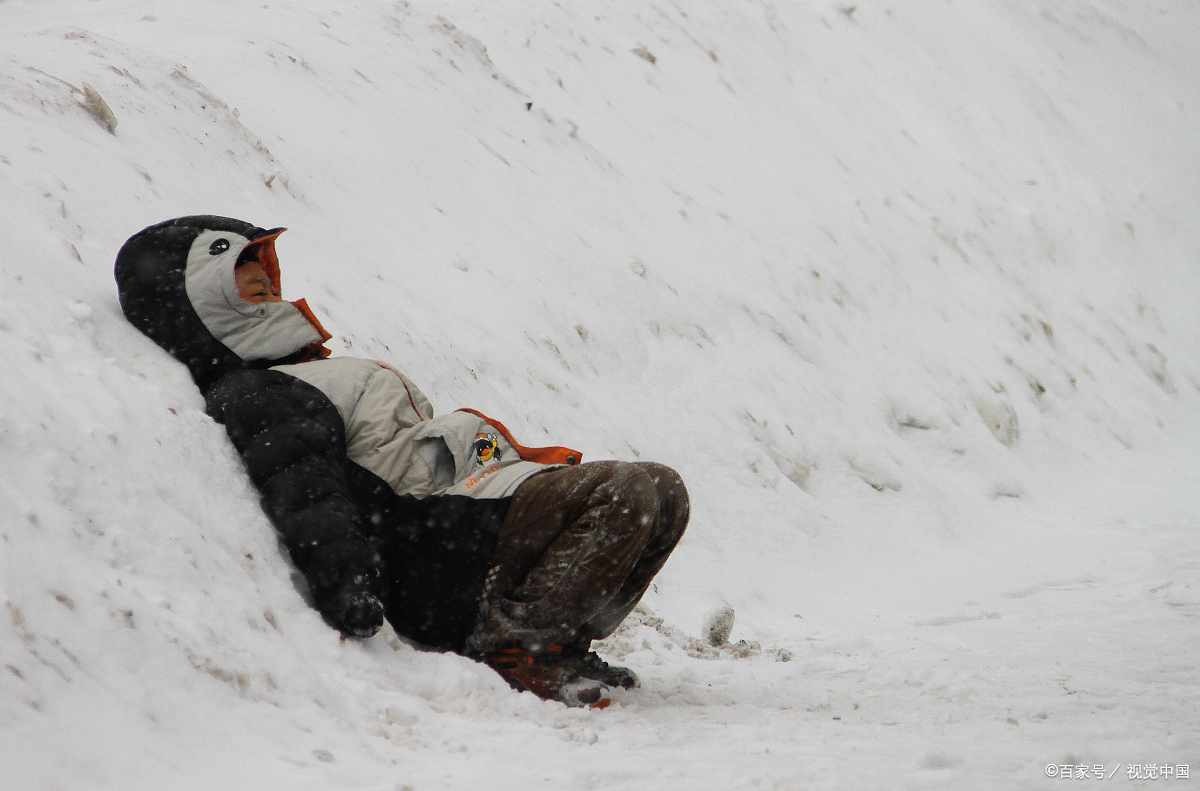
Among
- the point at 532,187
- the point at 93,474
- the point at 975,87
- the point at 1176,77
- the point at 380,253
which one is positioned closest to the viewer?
the point at 93,474

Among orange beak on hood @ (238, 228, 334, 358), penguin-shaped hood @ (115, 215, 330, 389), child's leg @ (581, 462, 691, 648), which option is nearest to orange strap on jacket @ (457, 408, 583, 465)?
child's leg @ (581, 462, 691, 648)

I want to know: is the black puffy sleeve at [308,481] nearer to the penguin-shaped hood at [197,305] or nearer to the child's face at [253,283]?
the penguin-shaped hood at [197,305]

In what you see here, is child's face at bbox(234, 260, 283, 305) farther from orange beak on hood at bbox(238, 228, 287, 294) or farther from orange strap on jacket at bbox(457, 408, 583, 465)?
orange strap on jacket at bbox(457, 408, 583, 465)

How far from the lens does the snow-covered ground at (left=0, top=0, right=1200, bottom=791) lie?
2.08m

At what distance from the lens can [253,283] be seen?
2.79 m

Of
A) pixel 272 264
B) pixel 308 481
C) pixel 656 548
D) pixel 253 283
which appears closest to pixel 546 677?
pixel 656 548

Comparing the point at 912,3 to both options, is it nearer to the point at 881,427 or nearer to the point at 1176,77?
the point at 1176,77

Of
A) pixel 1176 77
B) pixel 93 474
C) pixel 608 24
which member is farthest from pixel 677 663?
pixel 1176 77

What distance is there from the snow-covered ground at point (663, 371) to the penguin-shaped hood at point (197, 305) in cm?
10

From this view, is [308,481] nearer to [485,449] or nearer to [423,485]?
[423,485]

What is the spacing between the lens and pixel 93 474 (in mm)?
2160

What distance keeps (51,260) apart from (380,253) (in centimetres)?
233

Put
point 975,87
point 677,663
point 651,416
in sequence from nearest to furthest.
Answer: point 677,663
point 651,416
point 975,87

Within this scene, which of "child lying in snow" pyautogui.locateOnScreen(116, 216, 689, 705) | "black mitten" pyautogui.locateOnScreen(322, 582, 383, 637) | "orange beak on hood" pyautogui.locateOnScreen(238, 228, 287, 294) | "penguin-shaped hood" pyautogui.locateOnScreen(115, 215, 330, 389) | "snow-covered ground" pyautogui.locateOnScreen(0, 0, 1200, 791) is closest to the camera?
"snow-covered ground" pyautogui.locateOnScreen(0, 0, 1200, 791)
